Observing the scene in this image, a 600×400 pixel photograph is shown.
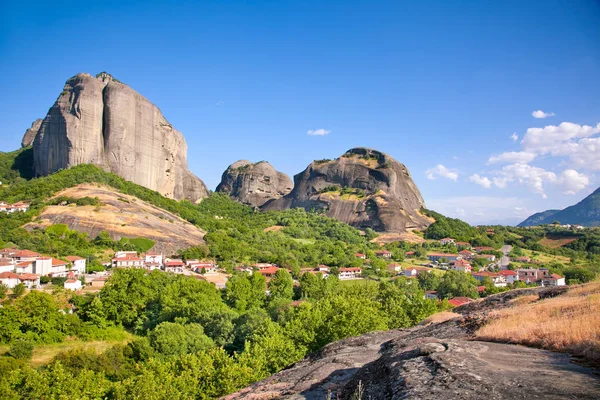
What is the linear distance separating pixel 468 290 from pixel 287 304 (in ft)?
79.4

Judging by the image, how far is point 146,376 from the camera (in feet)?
56.6

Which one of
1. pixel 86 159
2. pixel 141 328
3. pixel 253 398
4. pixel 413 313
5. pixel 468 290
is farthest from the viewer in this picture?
pixel 86 159

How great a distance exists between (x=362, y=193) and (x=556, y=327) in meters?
109

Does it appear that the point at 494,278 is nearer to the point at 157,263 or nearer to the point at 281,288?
the point at 281,288

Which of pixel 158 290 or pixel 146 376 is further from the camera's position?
pixel 158 290

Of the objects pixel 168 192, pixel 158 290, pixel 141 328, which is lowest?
pixel 141 328

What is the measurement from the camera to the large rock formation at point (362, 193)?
10975cm

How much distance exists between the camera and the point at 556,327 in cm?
880

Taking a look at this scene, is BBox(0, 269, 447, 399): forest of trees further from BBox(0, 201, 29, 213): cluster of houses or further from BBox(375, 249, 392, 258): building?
BBox(0, 201, 29, 213): cluster of houses

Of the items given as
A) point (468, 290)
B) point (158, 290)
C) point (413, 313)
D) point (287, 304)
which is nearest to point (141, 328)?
point (158, 290)

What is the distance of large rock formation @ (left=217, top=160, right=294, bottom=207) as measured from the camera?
13912 centimetres

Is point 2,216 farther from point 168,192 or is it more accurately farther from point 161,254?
point 168,192

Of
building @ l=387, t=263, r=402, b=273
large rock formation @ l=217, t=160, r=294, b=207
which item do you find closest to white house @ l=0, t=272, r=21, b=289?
building @ l=387, t=263, r=402, b=273

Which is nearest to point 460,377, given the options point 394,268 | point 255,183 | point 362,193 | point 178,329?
point 178,329
